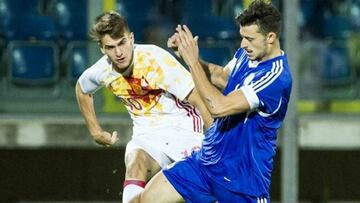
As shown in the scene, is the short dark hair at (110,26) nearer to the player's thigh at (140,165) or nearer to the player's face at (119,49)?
the player's face at (119,49)

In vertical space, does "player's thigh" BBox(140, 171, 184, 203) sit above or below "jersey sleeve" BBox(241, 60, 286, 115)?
below

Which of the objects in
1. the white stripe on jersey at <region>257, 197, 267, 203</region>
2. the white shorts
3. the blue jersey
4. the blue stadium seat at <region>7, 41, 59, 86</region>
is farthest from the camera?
the blue stadium seat at <region>7, 41, 59, 86</region>

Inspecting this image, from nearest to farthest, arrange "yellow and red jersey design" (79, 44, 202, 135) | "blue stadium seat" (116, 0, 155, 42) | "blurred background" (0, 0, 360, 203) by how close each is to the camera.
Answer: "yellow and red jersey design" (79, 44, 202, 135) < "blurred background" (0, 0, 360, 203) < "blue stadium seat" (116, 0, 155, 42)

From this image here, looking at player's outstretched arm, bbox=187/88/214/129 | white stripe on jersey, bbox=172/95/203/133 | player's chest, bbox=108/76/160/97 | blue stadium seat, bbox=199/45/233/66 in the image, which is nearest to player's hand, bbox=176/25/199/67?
player's outstretched arm, bbox=187/88/214/129

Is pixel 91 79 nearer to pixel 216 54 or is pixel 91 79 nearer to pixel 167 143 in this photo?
pixel 167 143

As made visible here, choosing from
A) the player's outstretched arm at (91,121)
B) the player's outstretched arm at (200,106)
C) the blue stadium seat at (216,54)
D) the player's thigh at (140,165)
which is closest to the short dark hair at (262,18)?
the player's outstretched arm at (200,106)

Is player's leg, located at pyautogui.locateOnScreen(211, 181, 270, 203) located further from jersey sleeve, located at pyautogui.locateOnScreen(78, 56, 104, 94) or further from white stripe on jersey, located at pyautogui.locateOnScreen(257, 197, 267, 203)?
jersey sleeve, located at pyautogui.locateOnScreen(78, 56, 104, 94)

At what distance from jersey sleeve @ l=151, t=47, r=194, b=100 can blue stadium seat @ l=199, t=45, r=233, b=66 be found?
3848 millimetres

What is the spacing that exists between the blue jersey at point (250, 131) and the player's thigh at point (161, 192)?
0.22 m

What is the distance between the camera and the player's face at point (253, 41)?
20.3ft

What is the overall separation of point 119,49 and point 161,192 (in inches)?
33.7

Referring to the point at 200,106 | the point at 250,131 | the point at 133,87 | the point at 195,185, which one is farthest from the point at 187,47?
the point at 133,87

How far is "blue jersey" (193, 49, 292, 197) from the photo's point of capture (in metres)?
6.30

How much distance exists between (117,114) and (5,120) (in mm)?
985
